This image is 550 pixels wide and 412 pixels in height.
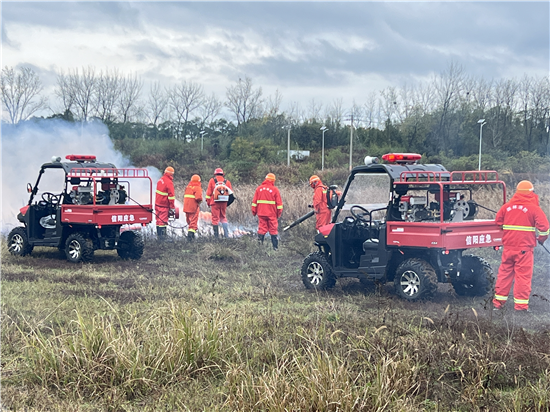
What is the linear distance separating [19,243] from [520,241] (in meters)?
10.1

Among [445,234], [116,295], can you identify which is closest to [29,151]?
[116,295]

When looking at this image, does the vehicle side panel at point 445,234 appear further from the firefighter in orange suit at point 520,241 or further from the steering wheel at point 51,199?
the steering wheel at point 51,199

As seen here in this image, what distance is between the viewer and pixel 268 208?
1412 centimetres

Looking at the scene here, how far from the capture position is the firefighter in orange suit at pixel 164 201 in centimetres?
1522

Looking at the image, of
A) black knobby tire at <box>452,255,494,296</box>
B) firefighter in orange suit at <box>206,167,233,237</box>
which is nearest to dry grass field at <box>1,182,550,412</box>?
black knobby tire at <box>452,255,494,296</box>

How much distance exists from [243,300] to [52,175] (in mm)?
8259

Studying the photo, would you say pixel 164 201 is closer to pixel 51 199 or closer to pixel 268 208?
pixel 268 208

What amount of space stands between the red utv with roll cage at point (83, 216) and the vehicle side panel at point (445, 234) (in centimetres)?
583

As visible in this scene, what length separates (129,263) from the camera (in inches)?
484

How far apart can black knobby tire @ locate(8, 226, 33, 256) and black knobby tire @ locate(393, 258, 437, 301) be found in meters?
8.18

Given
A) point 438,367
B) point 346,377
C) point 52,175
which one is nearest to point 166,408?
point 346,377

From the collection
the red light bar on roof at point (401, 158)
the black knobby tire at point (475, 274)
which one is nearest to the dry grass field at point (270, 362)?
the black knobby tire at point (475, 274)

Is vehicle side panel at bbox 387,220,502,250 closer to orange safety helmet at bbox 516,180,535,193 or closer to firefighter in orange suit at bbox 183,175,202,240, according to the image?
orange safety helmet at bbox 516,180,535,193

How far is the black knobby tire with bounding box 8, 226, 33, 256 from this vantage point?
12.8m
